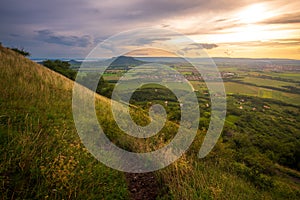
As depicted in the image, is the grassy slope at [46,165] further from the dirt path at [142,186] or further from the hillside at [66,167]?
the dirt path at [142,186]

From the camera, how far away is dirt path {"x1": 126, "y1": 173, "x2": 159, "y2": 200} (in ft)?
13.9

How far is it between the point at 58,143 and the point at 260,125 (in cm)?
6984

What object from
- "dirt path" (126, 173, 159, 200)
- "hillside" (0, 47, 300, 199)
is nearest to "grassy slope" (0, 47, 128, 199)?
"hillside" (0, 47, 300, 199)

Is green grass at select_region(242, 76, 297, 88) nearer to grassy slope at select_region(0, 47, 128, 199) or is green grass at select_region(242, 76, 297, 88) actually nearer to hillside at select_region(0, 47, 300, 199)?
hillside at select_region(0, 47, 300, 199)

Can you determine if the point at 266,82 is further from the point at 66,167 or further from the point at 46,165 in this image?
the point at 46,165

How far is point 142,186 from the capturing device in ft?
15.0

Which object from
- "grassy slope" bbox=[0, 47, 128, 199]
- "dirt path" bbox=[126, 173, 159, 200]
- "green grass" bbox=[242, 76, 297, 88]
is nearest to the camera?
"grassy slope" bbox=[0, 47, 128, 199]

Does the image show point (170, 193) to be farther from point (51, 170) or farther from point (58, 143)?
point (58, 143)

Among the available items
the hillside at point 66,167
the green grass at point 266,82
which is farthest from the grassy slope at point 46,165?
the green grass at point 266,82

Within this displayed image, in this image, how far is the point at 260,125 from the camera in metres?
62.7

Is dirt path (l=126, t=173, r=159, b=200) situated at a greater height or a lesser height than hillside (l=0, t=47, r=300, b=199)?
lesser

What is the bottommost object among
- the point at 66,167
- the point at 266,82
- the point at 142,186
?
the point at 266,82

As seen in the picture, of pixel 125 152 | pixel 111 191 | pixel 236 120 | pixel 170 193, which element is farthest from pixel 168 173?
pixel 236 120

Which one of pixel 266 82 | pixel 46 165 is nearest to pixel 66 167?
pixel 46 165
